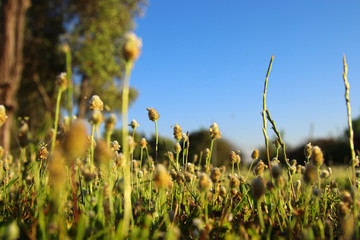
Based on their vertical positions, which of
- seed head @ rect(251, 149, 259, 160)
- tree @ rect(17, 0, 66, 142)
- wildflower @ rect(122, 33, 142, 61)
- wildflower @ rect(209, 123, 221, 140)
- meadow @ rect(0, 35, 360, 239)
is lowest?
meadow @ rect(0, 35, 360, 239)

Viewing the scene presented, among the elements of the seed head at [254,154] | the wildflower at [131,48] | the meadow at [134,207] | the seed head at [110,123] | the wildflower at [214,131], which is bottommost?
the meadow at [134,207]

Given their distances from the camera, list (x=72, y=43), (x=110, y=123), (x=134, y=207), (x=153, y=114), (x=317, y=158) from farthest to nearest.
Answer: (x=72, y=43) < (x=153, y=114) < (x=134, y=207) < (x=317, y=158) < (x=110, y=123)

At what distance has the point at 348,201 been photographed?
4.18 ft

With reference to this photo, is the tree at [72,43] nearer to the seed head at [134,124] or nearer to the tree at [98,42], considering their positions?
the tree at [98,42]

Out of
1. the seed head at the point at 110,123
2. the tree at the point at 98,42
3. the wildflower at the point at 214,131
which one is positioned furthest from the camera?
the tree at the point at 98,42

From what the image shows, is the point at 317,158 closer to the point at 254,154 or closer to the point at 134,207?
the point at 254,154

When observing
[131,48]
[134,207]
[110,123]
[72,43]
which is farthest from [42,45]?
[131,48]

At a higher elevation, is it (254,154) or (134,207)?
(254,154)

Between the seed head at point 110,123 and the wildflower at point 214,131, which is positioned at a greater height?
the wildflower at point 214,131

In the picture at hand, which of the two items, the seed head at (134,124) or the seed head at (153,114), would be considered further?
the seed head at (134,124)

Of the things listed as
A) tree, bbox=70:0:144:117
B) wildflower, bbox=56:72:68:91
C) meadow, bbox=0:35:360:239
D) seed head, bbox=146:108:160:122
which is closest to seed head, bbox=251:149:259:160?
meadow, bbox=0:35:360:239

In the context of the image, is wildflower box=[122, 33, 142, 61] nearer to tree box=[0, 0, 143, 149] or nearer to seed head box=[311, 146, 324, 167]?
seed head box=[311, 146, 324, 167]

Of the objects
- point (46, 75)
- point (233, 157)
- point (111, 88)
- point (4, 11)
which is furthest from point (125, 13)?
point (233, 157)

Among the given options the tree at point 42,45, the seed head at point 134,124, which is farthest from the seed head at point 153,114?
the tree at point 42,45
